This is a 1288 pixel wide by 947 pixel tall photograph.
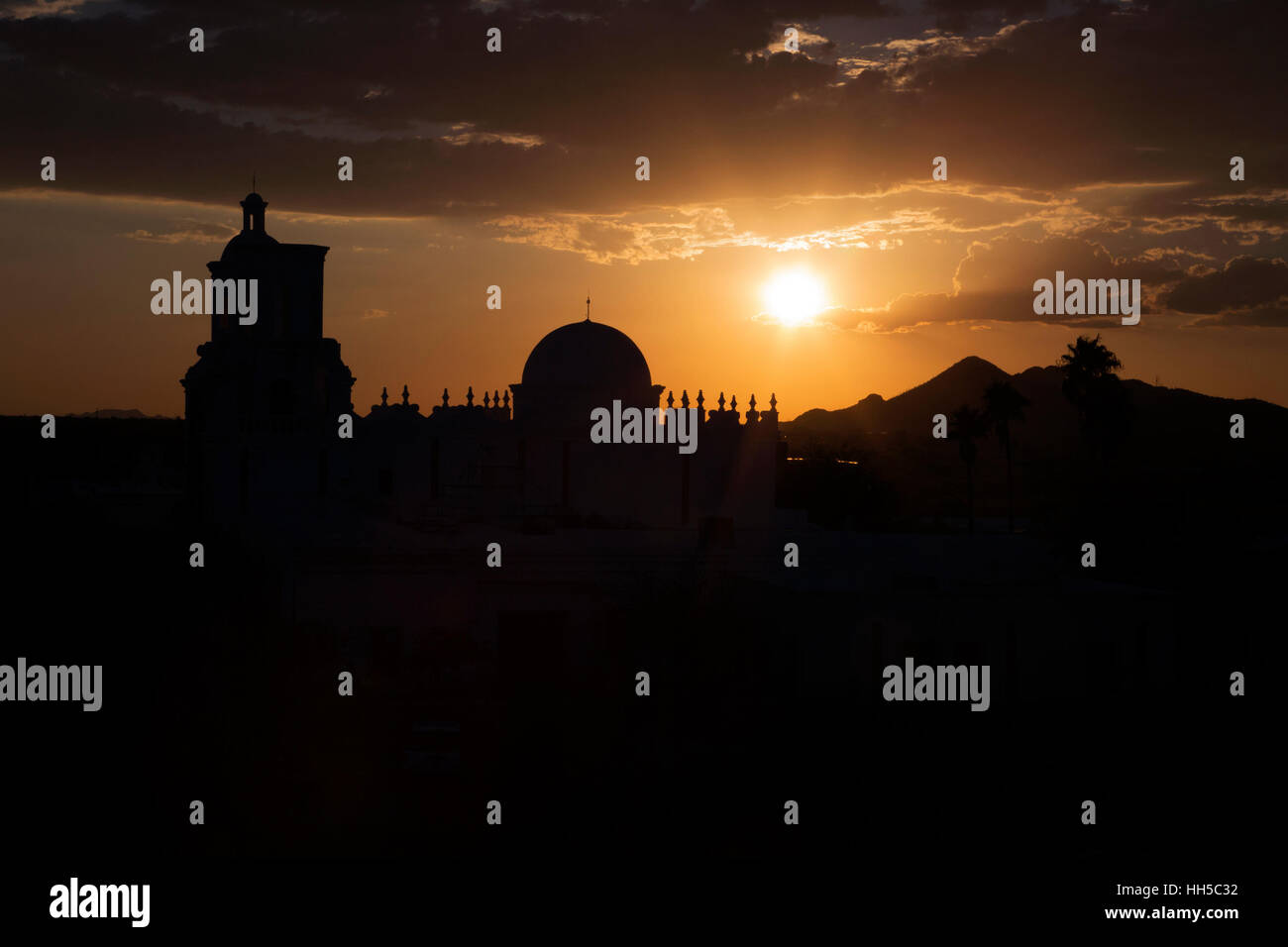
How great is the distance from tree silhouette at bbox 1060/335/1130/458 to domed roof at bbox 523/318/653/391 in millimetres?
25925

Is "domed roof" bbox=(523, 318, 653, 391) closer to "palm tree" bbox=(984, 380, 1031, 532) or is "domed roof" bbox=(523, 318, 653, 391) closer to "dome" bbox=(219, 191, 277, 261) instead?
"dome" bbox=(219, 191, 277, 261)

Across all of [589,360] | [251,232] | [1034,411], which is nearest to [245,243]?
[251,232]

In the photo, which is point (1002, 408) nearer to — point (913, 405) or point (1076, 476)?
point (1076, 476)

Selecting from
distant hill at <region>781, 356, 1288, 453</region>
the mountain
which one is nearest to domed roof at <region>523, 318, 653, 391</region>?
distant hill at <region>781, 356, 1288, 453</region>

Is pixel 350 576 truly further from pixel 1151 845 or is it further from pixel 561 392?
pixel 1151 845

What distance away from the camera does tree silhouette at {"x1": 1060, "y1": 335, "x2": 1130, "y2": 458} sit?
2254 inches

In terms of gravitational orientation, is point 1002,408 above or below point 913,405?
below

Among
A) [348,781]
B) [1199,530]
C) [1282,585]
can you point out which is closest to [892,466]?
[1199,530]

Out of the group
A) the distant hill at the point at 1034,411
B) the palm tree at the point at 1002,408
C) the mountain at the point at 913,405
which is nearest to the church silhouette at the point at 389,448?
the palm tree at the point at 1002,408

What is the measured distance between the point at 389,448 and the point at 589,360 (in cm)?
699

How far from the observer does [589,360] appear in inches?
1499

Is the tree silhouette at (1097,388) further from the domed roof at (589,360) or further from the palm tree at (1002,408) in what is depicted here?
the domed roof at (589,360)

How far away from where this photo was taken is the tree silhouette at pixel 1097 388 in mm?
57250

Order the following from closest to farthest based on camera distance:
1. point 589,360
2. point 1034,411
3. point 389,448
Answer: point 389,448 < point 589,360 < point 1034,411
